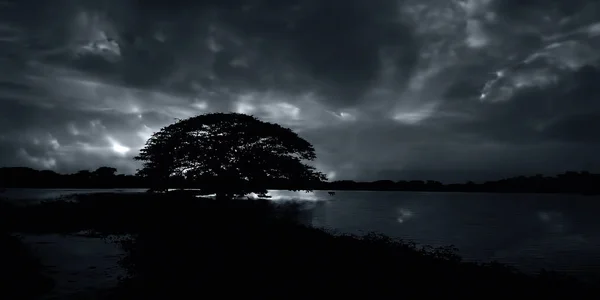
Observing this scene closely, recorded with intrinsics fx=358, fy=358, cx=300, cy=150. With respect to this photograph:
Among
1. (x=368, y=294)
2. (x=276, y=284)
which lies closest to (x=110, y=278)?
(x=276, y=284)

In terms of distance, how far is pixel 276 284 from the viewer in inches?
578

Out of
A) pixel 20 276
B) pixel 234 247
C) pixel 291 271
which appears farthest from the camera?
pixel 234 247

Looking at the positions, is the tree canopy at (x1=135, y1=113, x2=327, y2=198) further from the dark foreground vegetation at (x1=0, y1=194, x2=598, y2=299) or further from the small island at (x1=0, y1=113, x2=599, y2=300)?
the dark foreground vegetation at (x1=0, y1=194, x2=598, y2=299)

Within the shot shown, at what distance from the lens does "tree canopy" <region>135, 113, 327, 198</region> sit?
40.9 meters

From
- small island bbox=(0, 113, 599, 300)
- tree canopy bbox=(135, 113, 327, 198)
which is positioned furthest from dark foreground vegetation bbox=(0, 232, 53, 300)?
tree canopy bbox=(135, 113, 327, 198)

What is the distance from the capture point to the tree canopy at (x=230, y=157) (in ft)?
134

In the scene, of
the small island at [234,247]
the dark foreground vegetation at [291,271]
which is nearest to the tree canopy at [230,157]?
the small island at [234,247]

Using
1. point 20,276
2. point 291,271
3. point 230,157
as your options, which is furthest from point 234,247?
point 230,157

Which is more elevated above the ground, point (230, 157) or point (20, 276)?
point (230, 157)

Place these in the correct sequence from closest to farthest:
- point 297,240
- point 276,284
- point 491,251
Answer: point 276,284, point 297,240, point 491,251

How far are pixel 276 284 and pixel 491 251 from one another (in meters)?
28.8

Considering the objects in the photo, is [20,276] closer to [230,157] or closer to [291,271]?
[291,271]

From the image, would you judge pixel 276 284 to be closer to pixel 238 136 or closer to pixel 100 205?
pixel 238 136

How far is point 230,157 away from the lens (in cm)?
4156
